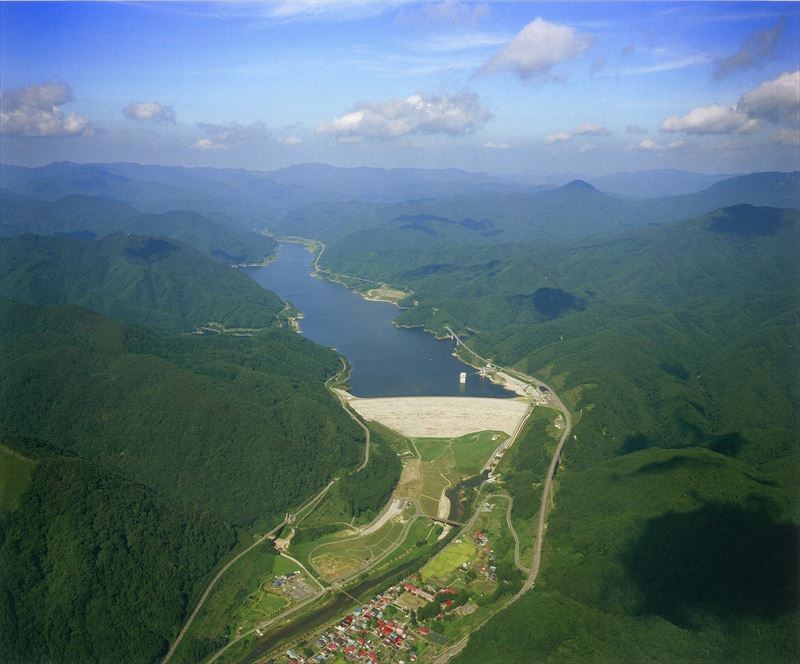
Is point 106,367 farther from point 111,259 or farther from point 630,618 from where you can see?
point 111,259

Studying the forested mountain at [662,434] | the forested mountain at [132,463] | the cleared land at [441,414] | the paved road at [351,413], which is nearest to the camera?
the forested mountain at [662,434]

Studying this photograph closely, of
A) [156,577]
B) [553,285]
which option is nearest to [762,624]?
[156,577]

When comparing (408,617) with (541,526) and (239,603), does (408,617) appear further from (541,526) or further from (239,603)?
(541,526)

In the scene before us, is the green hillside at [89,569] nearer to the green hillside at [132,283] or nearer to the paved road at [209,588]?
the paved road at [209,588]

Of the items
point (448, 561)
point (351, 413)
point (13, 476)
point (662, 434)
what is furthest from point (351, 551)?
point (662, 434)

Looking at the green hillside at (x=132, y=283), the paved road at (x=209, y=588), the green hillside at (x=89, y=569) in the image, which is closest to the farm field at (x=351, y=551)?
the paved road at (x=209, y=588)

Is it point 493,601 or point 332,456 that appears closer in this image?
point 493,601

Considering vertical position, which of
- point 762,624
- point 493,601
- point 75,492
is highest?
point 75,492
